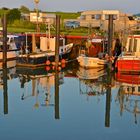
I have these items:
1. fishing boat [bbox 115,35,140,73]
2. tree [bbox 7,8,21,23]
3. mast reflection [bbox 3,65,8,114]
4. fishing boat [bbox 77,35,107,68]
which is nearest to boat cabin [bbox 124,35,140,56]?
fishing boat [bbox 115,35,140,73]

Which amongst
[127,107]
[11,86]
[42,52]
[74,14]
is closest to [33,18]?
[42,52]

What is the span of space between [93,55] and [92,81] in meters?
7.66

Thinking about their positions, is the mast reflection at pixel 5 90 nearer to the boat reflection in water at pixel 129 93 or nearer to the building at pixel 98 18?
the boat reflection in water at pixel 129 93

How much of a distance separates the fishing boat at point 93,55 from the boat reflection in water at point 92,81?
47 centimetres

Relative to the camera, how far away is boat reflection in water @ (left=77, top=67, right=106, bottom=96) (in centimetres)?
2737

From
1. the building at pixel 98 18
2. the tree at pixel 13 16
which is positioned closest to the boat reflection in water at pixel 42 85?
the building at pixel 98 18

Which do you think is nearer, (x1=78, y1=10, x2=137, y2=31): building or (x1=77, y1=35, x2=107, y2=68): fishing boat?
(x1=77, y1=35, x2=107, y2=68): fishing boat

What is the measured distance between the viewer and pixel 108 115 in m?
20.8

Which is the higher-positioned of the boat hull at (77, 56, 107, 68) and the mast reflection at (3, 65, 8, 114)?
the boat hull at (77, 56, 107, 68)

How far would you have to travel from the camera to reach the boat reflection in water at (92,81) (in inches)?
1078

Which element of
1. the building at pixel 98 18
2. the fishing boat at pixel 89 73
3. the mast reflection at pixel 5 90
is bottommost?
the mast reflection at pixel 5 90

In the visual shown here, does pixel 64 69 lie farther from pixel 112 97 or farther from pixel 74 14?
pixel 74 14

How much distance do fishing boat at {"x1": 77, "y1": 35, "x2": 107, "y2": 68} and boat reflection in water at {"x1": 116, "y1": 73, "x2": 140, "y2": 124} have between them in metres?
2.92

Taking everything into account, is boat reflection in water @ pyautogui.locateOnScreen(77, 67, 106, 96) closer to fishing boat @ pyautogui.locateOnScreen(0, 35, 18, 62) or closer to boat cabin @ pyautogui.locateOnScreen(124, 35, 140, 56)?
boat cabin @ pyautogui.locateOnScreen(124, 35, 140, 56)
